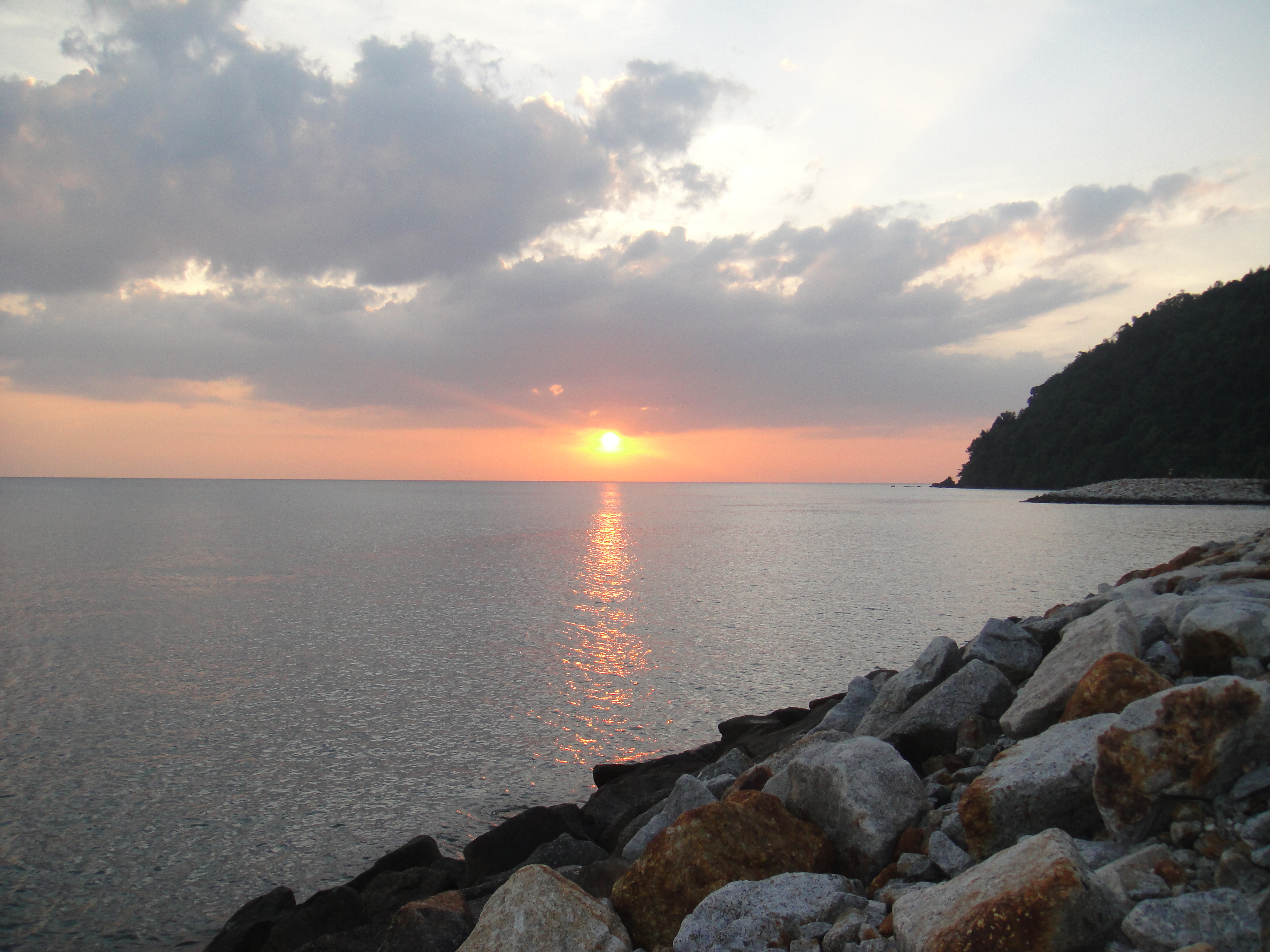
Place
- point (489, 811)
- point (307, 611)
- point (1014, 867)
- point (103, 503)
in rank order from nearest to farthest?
point (1014, 867) < point (489, 811) < point (307, 611) < point (103, 503)

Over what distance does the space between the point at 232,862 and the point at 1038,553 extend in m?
38.9

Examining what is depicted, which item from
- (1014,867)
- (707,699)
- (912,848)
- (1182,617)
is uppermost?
(1182,617)

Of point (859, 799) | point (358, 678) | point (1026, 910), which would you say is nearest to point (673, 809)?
point (859, 799)

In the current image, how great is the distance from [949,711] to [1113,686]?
183 cm

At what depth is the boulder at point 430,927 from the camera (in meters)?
5.49

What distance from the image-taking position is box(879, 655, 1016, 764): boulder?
22.7 ft

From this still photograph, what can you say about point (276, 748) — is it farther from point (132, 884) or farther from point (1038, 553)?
point (1038, 553)

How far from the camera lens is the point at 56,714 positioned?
12805mm

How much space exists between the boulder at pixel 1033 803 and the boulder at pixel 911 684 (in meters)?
3.34

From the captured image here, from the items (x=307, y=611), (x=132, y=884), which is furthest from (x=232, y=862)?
(x=307, y=611)

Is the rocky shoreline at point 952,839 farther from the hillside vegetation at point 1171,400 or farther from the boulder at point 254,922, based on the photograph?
the hillside vegetation at point 1171,400

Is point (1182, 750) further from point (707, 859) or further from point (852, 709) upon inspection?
point (852, 709)

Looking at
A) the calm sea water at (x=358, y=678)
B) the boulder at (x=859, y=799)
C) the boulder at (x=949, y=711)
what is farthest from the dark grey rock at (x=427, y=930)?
the boulder at (x=949, y=711)

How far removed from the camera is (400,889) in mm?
6945
